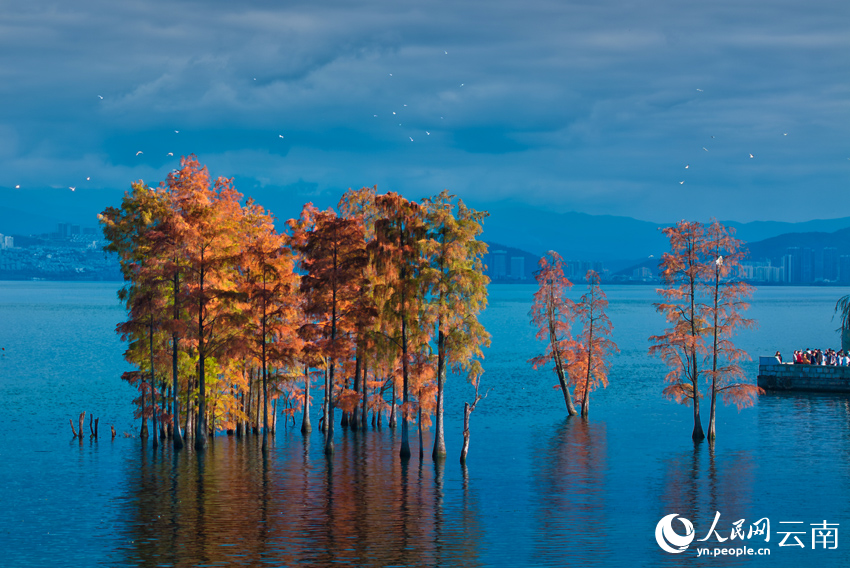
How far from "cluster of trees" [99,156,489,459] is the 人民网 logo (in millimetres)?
14513

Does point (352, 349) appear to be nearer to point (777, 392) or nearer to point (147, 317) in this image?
point (147, 317)

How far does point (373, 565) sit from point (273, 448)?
3139 cm

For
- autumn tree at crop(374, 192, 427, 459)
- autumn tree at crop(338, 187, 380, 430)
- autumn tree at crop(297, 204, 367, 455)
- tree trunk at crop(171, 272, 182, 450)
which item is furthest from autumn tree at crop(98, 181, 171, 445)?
autumn tree at crop(374, 192, 427, 459)

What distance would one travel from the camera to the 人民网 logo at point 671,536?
40588 millimetres

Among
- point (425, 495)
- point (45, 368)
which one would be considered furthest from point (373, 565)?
point (45, 368)

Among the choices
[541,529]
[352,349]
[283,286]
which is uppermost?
[283,286]

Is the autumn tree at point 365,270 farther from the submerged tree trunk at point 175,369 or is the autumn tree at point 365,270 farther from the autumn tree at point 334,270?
the submerged tree trunk at point 175,369

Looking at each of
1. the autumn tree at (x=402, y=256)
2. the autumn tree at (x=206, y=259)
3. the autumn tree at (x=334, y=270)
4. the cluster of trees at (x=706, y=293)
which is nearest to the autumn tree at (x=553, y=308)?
the cluster of trees at (x=706, y=293)

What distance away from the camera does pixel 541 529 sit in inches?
1718

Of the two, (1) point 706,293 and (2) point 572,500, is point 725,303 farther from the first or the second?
(2) point 572,500

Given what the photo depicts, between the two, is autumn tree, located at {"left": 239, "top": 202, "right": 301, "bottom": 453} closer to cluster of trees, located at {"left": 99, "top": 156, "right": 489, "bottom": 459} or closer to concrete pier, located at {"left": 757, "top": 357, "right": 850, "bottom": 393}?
cluster of trees, located at {"left": 99, "top": 156, "right": 489, "bottom": 459}

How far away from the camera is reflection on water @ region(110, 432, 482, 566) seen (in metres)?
39.0

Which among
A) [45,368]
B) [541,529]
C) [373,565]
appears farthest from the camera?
[45,368]

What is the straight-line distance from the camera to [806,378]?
9831 cm
